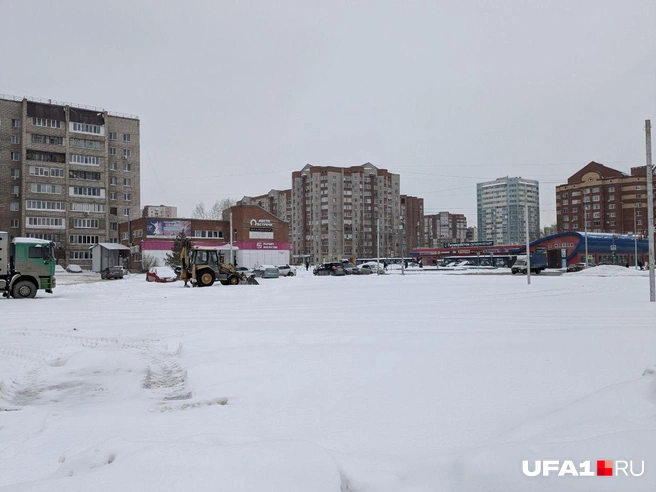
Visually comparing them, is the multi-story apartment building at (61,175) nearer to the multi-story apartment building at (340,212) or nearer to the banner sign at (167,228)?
the banner sign at (167,228)

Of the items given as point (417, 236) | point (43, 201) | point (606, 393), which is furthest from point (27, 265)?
point (417, 236)

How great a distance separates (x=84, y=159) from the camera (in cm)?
7425

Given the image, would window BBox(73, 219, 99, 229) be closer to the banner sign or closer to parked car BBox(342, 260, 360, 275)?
the banner sign

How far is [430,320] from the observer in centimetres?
1277

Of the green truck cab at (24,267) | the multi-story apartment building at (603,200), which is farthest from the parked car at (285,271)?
the multi-story apartment building at (603,200)

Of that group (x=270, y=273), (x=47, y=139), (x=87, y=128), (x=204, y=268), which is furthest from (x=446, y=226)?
(x=204, y=268)

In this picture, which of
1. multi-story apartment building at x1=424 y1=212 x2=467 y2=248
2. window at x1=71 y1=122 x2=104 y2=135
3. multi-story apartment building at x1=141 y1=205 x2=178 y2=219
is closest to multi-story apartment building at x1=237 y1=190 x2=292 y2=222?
multi-story apartment building at x1=141 y1=205 x2=178 y2=219

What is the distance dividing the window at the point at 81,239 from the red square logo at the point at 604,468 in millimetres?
78659

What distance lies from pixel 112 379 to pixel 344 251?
118m

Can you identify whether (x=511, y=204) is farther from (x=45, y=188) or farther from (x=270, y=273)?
(x=45, y=188)

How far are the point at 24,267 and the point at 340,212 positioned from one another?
105 meters

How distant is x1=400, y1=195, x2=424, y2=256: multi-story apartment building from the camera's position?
146 m

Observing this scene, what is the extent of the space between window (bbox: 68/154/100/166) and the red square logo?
81.9 metres

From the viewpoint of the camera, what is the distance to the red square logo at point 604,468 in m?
3.43
